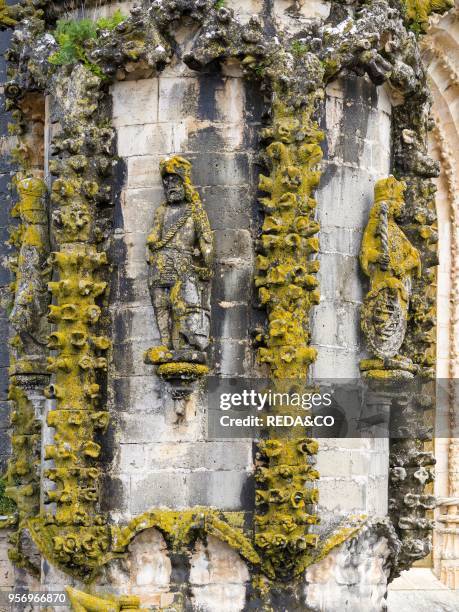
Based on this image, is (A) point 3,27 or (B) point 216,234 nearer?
(B) point 216,234

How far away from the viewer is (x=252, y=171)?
1805 cm

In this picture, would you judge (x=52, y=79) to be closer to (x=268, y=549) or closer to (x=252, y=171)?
(x=252, y=171)

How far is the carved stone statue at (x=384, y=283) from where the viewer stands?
1823 centimetres

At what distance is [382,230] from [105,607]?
436 cm

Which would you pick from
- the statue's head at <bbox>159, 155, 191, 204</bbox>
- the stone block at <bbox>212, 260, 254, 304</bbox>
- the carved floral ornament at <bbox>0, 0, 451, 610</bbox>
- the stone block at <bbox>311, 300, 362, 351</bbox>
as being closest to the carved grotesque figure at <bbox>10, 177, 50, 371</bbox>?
the carved floral ornament at <bbox>0, 0, 451, 610</bbox>

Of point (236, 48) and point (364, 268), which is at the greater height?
point (236, 48)

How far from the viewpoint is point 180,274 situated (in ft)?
57.9

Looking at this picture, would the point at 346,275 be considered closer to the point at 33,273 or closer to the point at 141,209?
the point at 141,209

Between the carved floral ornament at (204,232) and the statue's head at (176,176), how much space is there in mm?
543

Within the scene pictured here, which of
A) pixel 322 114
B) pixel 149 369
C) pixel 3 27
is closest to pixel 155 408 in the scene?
pixel 149 369

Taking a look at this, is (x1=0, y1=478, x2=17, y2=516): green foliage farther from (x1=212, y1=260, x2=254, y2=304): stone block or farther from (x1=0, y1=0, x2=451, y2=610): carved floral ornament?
(x1=212, y1=260, x2=254, y2=304): stone block

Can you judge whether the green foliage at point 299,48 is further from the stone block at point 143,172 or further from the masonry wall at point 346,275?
the stone block at point 143,172

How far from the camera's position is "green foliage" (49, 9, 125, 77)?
1842cm
